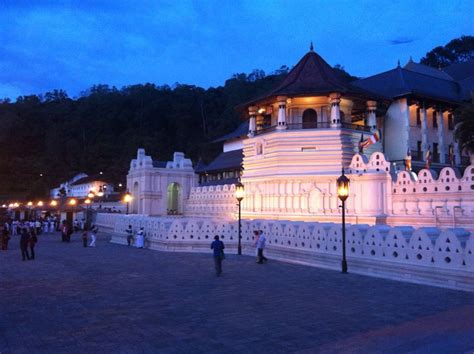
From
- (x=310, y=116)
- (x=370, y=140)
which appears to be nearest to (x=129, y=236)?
(x=310, y=116)

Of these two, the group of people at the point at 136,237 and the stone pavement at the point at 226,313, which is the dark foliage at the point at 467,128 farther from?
the group of people at the point at 136,237

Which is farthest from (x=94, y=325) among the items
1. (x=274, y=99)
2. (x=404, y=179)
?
(x=274, y=99)

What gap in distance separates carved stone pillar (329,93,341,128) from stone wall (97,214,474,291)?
1064 centimetres

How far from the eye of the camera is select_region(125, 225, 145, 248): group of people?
72.0 feet

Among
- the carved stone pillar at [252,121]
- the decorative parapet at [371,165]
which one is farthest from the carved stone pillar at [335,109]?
the carved stone pillar at [252,121]

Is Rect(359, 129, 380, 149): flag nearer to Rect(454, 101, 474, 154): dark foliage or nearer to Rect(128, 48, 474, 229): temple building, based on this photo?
Rect(128, 48, 474, 229): temple building

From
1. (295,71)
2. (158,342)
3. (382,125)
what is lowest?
(158,342)

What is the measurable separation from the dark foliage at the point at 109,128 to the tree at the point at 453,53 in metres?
28.3

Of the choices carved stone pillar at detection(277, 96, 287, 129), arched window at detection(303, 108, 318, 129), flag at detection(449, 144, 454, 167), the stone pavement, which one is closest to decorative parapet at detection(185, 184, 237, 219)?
carved stone pillar at detection(277, 96, 287, 129)

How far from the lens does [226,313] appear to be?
8.10m

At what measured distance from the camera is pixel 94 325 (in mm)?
7316

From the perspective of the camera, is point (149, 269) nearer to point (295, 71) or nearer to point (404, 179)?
point (404, 179)

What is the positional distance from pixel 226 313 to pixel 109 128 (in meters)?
90.7

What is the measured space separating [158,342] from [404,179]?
685 inches
